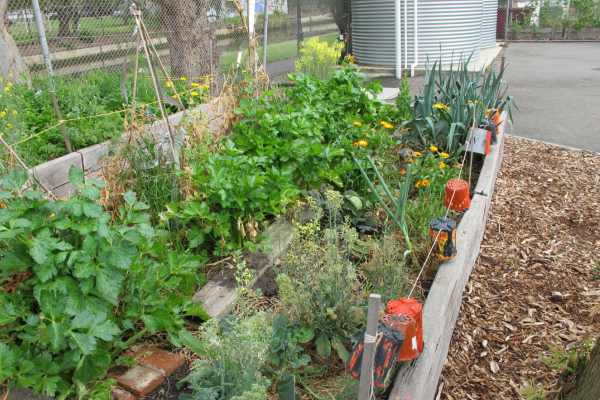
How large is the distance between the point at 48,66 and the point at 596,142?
21.7 ft

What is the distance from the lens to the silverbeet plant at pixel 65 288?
1.58 m

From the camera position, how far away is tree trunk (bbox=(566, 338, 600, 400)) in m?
1.69

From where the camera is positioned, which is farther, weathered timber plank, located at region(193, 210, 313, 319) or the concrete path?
the concrete path

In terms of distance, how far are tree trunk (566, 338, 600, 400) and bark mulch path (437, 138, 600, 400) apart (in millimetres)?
374

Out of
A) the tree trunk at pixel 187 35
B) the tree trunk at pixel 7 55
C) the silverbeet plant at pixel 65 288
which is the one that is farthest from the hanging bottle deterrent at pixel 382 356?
the tree trunk at pixel 7 55

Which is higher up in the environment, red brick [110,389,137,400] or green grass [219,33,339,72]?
green grass [219,33,339,72]

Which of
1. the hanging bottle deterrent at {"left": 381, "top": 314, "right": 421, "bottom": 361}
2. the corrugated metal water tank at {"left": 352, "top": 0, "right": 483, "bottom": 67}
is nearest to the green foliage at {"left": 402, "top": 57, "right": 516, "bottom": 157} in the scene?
the hanging bottle deterrent at {"left": 381, "top": 314, "right": 421, "bottom": 361}

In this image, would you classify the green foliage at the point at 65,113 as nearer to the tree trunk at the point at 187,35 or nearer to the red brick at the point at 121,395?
the tree trunk at the point at 187,35

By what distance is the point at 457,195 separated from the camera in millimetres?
2947

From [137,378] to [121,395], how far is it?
10 cm

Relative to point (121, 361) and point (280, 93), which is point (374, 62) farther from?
point (121, 361)

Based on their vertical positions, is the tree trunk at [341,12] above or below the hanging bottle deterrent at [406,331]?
above

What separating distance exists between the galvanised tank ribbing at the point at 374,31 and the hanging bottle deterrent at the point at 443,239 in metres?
8.66

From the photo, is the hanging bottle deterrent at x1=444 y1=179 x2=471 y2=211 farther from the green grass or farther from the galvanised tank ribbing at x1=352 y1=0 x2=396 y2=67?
Result: the galvanised tank ribbing at x1=352 y1=0 x2=396 y2=67
